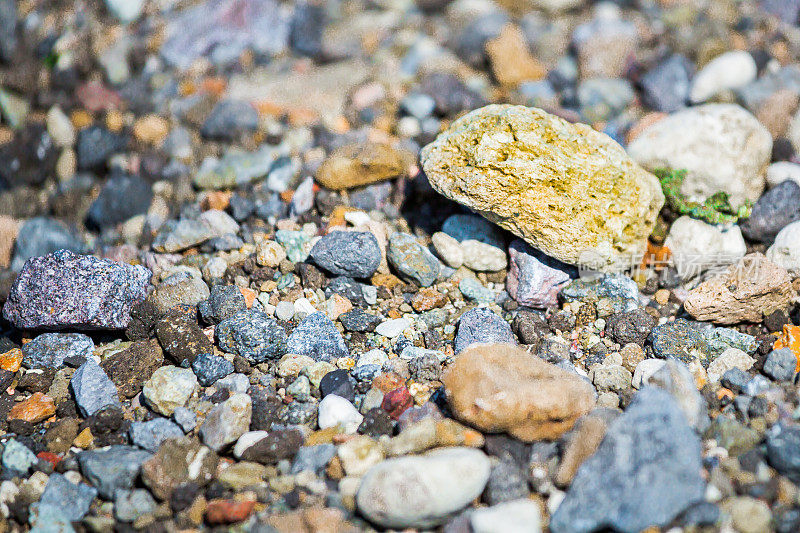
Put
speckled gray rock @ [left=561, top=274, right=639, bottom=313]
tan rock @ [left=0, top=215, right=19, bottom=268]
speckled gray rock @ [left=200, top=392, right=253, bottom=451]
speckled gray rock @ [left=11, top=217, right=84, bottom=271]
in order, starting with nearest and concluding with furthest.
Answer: speckled gray rock @ [left=200, top=392, right=253, bottom=451] < speckled gray rock @ [left=561, top=274, right=639, bottom=313] < speckled gray rock @ [left=11, top=217, right=84, bottom=271] < tan rock @ [left=0, top=215, right=19, bottom=268]

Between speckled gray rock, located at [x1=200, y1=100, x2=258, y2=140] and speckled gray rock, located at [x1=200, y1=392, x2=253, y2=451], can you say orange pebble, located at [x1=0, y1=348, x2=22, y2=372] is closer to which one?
speckled gray rock, located at [x1=200, y1=392, x2=253, y2=451]

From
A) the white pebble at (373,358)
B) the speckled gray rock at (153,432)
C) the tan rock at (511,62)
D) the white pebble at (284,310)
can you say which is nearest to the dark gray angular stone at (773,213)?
the tan rock at (511,62)

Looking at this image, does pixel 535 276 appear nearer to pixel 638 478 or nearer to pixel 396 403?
pixel 396 403

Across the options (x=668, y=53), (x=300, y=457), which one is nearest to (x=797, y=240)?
(x=668, y=53)

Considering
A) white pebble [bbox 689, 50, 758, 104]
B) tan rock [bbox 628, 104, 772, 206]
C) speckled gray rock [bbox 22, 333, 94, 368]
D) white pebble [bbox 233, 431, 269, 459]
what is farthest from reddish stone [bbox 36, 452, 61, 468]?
white pebble [bbox 689, 50, 758, 104]

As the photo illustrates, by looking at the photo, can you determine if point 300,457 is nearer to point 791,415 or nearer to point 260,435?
point 260,435

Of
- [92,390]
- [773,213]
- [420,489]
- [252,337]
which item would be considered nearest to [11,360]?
[92,390]

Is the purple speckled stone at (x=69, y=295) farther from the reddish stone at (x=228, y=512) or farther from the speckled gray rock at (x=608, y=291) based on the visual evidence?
the speckled gray rock at (x=608, y=291)
